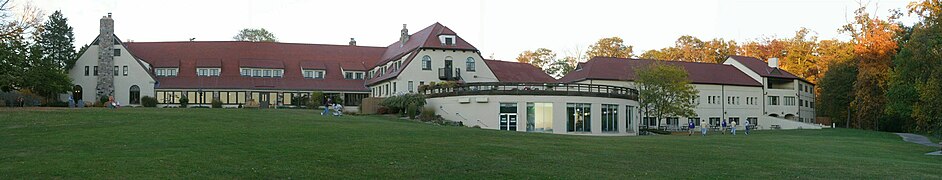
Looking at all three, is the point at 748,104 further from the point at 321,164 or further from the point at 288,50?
the point at 321,164

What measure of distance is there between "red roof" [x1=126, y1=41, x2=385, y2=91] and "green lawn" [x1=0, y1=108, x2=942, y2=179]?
3444cm

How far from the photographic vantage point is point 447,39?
60.2 metres

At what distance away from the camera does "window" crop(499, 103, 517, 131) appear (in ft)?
150

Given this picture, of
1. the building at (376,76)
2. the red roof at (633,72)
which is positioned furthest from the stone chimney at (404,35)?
the red roof at (633,72)

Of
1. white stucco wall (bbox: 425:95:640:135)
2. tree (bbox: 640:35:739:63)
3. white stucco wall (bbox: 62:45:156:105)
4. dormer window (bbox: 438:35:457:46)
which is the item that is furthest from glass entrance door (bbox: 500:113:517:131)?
tree (bbox: 640:35:739:63)

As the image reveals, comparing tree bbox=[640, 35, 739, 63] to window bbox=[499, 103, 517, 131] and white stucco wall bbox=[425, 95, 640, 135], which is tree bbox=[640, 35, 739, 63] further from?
window bbox=[499, 103, 517, 131]

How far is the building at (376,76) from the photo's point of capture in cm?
5894

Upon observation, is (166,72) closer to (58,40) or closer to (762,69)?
(58,40)

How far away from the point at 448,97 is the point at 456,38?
13087 millimetres

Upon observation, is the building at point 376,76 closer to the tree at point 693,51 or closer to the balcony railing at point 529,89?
the balcony railing at point 529,89

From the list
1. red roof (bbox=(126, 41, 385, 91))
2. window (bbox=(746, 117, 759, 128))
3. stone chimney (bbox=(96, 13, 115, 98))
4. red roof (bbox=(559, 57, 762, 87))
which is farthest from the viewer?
window (bbox=(746, 117, 759, 128))

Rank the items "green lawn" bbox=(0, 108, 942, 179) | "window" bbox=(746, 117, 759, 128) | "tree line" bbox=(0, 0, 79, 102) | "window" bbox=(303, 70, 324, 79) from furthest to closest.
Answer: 1. "window" bbox=(746, 117, 759, 128)
2. "window" bbox=(303, 70, 324, 79)
3. "tree line" bbox=(0, 0, 79, 102)
4. "green lawn" bbox=(0, 108, 942, 179)

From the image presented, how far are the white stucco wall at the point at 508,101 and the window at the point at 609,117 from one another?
0.27m

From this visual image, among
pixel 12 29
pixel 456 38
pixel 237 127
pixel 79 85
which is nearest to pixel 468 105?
pixel 456 38
